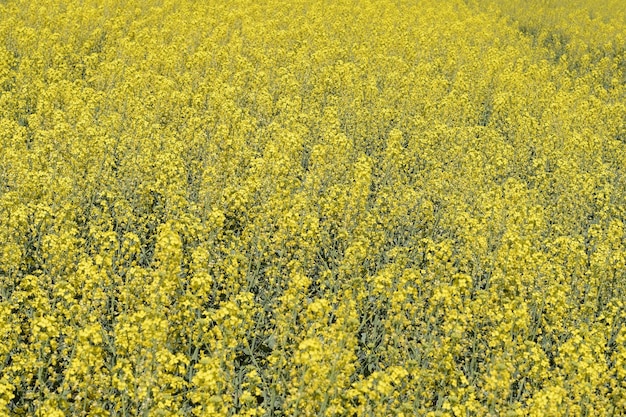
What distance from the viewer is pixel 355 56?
2159 centimetres

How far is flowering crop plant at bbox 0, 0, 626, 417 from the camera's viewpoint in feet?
24.5

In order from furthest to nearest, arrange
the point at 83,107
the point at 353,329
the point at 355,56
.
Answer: the point at 355,56
the point at 83,107
the point at 353,329

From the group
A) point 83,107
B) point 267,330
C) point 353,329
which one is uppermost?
point 83,107

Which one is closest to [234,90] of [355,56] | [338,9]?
[355,56]

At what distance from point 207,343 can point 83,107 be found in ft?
26.7

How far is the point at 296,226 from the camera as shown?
33.1 feet

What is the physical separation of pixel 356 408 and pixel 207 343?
2.34 metres

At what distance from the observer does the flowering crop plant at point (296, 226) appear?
24.5 feet

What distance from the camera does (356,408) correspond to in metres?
6.95

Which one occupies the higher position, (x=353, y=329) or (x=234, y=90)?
(x=234, y=90)

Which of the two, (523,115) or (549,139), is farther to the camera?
(523,115)

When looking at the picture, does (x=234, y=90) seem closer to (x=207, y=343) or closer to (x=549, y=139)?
(x=549, y=139)

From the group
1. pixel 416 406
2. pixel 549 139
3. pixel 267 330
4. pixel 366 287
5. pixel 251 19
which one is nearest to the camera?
pixel 416 406

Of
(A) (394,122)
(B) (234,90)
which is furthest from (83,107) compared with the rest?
(A) (394,122)
